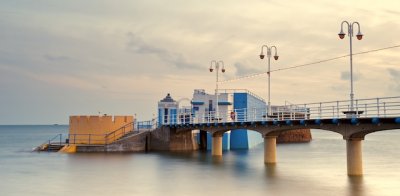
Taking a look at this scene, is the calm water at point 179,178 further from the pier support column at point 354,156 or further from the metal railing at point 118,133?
the metal railing at point 118,133

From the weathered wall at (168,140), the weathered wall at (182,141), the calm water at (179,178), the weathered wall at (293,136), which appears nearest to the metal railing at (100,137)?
the weathered wall at (168,140)

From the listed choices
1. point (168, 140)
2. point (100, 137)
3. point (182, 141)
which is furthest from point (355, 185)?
point (100, 137)

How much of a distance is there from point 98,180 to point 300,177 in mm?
12079

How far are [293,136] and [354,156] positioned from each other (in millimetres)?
63713

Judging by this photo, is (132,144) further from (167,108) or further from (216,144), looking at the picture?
(216,144)

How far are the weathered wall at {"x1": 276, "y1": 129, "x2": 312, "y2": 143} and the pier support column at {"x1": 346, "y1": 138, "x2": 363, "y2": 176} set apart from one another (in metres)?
55.9

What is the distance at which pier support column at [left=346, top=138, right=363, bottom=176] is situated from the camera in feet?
98.5

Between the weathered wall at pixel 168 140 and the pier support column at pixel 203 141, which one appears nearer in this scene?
the weathered wall at pixel 168 140

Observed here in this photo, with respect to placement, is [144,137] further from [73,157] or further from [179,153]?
[73,157]

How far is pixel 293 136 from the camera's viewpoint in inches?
3674

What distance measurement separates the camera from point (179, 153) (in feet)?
167

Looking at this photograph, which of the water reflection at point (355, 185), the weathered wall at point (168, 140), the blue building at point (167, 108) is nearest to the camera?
the water reflection at point (355, 185)

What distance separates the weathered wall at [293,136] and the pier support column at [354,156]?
5594 cm

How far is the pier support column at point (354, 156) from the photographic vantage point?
3003 cm
